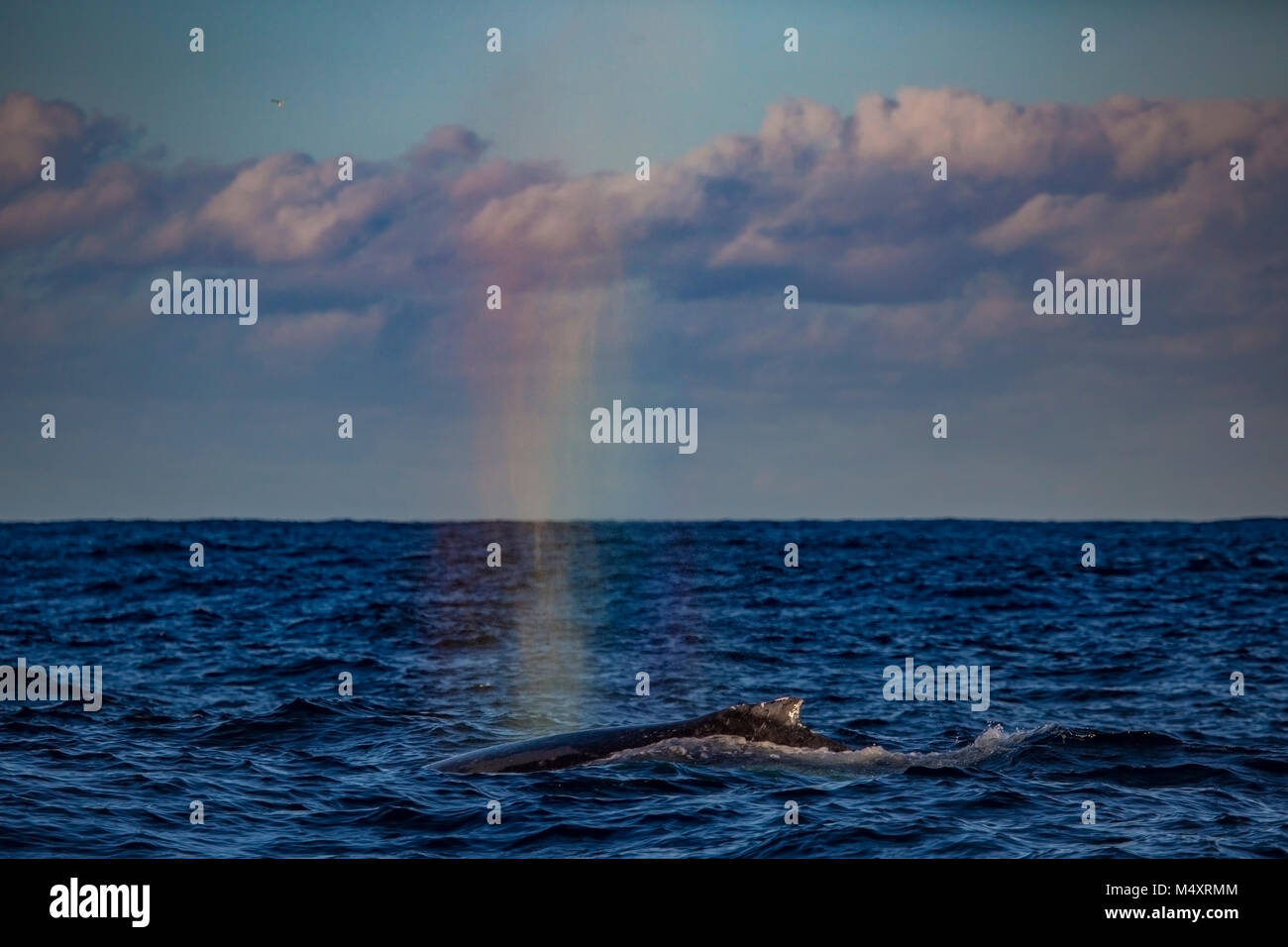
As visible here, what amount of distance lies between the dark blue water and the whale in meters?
0.55

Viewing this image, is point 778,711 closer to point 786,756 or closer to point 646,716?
point 786,756

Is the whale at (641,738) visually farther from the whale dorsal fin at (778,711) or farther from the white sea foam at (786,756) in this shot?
the white sea foam at (786,756)

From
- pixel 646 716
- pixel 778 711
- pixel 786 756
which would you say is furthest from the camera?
pixel 646 716

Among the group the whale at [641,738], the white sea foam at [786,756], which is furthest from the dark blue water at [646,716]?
the whale at [641,738]

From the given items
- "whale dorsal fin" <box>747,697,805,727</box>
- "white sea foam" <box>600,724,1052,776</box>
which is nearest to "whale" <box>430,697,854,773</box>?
"whale dorsal fin" <box>747,697,805,727</box>

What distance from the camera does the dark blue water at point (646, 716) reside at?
16.1 meters

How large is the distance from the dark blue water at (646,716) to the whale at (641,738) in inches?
Answer: 21.6

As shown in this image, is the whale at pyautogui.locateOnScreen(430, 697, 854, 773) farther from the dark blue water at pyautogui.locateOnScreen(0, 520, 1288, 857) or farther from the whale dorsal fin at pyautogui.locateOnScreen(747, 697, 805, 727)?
the dark blue water at pyautogui.locateOnScreen(0, 520, 1288, 857)

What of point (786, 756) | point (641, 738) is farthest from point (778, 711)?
point (641, 738)

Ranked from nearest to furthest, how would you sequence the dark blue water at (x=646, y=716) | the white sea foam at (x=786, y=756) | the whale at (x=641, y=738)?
the dark blue water at (x=646, y=716) → the white sea foam at (x=786, y=756) → the whale at (x=641, y=738)

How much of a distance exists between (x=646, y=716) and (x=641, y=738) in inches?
180

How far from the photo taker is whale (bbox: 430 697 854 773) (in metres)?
19.5

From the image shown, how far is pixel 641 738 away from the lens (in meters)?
20.1

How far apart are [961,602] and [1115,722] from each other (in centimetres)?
2388
